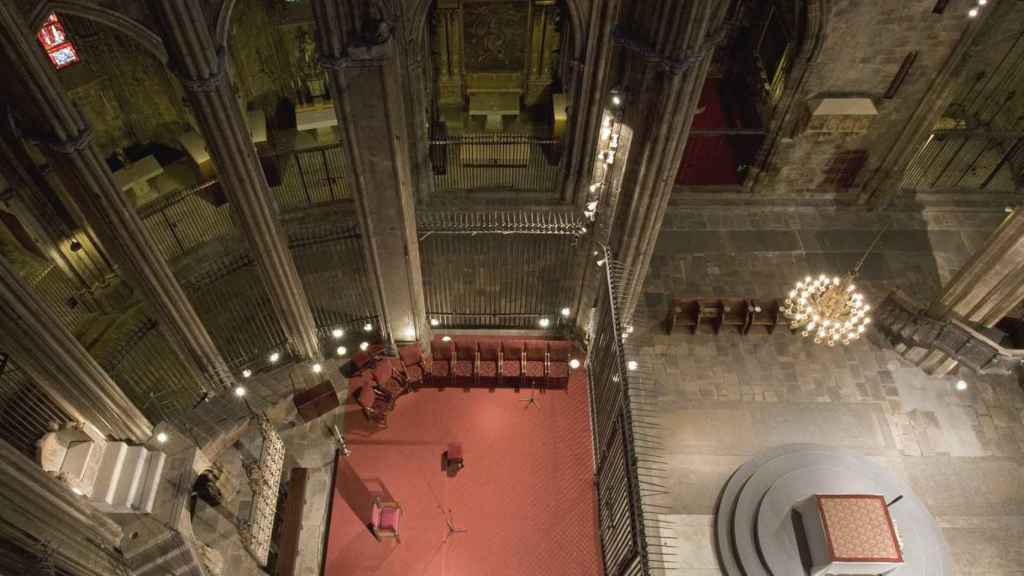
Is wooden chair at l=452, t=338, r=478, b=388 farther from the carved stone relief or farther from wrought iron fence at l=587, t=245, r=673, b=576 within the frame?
the carved stone relief

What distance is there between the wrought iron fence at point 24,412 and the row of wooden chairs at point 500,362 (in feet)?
21.5

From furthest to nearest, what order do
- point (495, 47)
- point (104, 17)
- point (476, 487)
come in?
point (495, 47), point (476, 487), point (104, 17)

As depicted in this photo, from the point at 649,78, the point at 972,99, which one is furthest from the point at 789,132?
the point at 649,78

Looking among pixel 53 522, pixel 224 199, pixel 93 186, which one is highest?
pixel 224 199

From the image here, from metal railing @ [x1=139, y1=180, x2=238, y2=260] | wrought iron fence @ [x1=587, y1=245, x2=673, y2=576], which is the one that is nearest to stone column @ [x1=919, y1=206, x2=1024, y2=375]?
wrought iron fence @ [x1=587, y1=245, x2=673, y2=576]

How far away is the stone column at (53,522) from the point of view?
8398mm

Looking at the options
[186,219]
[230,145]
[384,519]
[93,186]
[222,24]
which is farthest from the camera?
[186,219]

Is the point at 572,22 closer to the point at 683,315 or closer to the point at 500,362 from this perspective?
the point at 683,315

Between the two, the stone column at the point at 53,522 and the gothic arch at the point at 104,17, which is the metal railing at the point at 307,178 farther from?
the stone column at the point at 53,522

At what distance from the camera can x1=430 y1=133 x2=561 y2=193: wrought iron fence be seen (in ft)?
58.1

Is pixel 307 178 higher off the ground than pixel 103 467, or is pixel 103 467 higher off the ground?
pixel 307 178

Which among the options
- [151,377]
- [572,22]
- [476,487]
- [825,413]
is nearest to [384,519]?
[476,487]

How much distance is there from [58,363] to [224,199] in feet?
23.4

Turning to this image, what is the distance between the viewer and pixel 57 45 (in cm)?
1437
